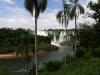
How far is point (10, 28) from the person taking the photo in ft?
437

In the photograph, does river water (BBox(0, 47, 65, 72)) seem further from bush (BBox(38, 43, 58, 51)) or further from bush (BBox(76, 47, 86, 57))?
bush (BBox(38, 43, 58, 51))

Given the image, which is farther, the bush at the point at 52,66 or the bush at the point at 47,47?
the bush at the point at 47,47

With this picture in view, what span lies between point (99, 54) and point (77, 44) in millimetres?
12119

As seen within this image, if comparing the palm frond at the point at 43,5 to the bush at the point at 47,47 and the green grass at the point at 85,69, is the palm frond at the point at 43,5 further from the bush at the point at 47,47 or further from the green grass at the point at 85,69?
the bush at the point at 47,47

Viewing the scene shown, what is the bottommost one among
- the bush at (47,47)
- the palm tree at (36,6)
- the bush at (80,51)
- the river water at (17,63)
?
the river water at (17,63)

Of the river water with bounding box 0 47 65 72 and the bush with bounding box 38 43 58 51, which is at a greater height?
the bush with bounding box 38 43 58 51

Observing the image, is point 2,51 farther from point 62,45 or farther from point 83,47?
point 83,47

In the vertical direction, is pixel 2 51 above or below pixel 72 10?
below

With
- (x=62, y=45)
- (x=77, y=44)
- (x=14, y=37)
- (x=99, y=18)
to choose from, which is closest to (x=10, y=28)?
(x=14, y=37)

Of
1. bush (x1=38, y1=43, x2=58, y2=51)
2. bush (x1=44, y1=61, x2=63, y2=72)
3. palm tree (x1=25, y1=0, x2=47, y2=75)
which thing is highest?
palm tree (x1=25, y1=0, x2=47, y2=75)

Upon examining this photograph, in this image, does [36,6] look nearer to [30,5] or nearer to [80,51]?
[30,5]

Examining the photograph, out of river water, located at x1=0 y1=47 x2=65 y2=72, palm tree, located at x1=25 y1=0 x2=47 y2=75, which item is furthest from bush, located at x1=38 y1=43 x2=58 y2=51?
palm tree, located at x1=25 y1=0 x2=47 y2=75

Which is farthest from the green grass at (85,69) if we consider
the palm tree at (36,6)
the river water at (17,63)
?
the river water at (17,63)

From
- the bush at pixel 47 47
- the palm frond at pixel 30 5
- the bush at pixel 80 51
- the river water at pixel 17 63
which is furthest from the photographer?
the bush at pixel 47 47
